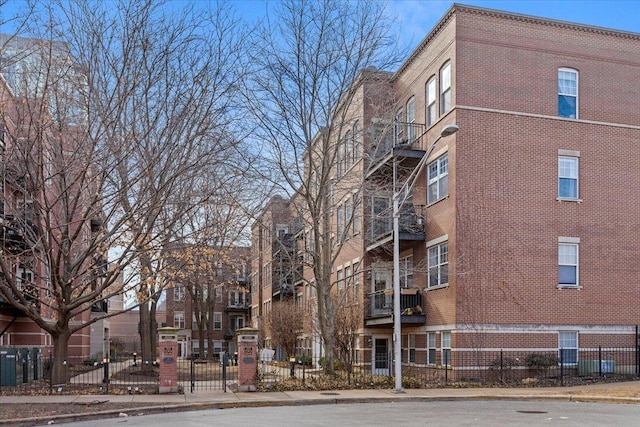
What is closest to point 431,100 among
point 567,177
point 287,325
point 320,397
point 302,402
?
point 567,177

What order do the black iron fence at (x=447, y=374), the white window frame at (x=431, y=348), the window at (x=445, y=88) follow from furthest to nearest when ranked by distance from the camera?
the white window frame at (x=431, y=348)
the window at (x=445, y=88)
the black iron fence at (x=447, y=374)

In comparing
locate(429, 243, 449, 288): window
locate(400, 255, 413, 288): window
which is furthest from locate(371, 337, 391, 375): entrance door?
locate(429, 243, 449, 288): window

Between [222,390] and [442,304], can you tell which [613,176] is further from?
[222,390]

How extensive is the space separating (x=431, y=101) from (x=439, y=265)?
22.4 ft

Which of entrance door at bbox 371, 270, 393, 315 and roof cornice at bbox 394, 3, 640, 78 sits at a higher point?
roof cornice at bbox 394, 3, 640, 78

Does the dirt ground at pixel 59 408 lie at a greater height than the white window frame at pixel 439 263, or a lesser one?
lesser

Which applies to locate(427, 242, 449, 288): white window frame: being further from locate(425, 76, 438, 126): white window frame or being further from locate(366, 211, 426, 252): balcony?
locate(425, 76, 438, 126): white window frame

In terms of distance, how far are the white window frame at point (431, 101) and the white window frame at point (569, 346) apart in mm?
9674

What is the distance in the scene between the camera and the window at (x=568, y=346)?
1028 inches

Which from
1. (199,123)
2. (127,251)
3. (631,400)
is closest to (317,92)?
(199,123)

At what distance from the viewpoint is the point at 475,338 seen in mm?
25281

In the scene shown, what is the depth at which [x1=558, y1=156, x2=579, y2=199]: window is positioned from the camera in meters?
27.4

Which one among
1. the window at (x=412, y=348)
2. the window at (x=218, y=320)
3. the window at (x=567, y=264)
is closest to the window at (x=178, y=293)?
the window at (x=218, y=320)

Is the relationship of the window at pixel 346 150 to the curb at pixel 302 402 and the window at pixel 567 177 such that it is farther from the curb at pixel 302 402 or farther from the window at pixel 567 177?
the curb at pixel 302 402
